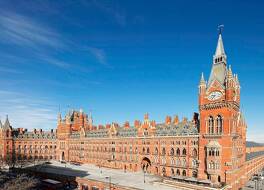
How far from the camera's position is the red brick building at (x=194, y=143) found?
70.2 metres

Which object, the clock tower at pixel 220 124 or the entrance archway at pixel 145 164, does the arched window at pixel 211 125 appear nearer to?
the clock tower at pixel 220 124

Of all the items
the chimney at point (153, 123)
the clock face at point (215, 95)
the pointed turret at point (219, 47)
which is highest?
the pointed turret at point (219, 47)

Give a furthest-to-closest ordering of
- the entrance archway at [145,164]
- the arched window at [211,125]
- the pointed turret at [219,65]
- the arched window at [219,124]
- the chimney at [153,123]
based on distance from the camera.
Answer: the entrance archway at [145,164], the chimney at [153,123], the pointed turret at [219,65], the arched window at [211,125], the arched window at [219,124]

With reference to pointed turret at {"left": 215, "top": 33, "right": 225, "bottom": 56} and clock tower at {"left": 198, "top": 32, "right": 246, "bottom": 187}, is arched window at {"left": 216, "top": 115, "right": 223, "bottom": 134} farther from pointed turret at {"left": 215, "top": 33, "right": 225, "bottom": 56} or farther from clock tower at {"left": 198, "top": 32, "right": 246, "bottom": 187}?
pointed turret at {"left": 215, "top": 33, "right": 225, "bottom": 56}

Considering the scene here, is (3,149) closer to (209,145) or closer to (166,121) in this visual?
(166,121)

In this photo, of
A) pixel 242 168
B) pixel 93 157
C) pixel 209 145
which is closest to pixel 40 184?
pixel 93 157

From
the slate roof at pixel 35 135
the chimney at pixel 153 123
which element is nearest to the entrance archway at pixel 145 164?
the chimney at pixel 153 123

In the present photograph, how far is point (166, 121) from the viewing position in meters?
96.1

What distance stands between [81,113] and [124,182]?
75.7m

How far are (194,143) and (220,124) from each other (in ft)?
37.6

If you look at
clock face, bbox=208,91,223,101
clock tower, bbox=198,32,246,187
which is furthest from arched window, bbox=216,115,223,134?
clock face, bbox=208,91,223,101

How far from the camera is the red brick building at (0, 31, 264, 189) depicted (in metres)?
70.2

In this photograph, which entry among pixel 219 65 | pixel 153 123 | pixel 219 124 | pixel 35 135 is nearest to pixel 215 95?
pixel 219 124

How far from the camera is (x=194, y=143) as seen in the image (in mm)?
78750
